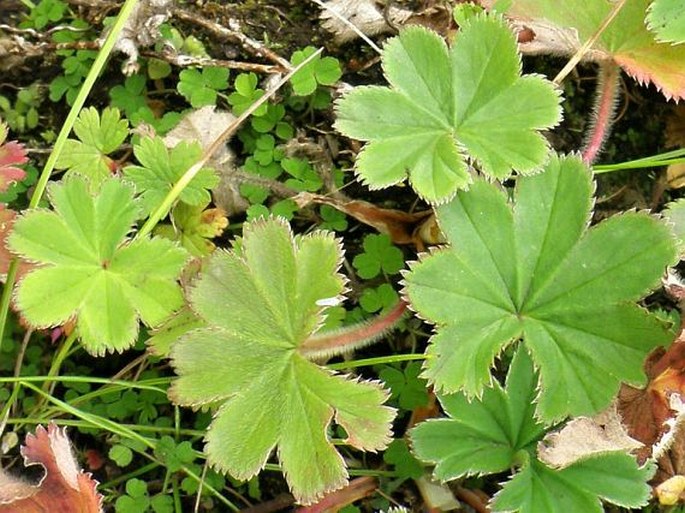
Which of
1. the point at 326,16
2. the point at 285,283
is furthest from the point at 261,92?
the point at 285,283

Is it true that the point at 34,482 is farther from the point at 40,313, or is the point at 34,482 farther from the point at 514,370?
the point at 514,370

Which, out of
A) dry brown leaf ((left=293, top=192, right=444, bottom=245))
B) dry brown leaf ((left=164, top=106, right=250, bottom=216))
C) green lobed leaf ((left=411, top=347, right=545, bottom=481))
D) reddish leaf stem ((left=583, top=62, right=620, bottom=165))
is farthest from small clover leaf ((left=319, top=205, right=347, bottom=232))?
Answer: reddish leaf stem ((left=583, top=62, right=620, bottom=165))

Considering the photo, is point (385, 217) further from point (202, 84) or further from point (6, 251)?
point (6, 251)

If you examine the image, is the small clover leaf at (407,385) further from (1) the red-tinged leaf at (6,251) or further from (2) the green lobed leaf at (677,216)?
(1) the red-tinged leaf at (6,251)

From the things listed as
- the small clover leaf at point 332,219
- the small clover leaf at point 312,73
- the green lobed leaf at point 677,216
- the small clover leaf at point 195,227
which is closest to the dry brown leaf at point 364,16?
the small clover leaf at point 312,73

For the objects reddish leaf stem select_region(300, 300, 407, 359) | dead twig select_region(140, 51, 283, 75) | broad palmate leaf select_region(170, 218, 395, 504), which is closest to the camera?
broad palmate leaf select_region(170, 218, 395, 504)

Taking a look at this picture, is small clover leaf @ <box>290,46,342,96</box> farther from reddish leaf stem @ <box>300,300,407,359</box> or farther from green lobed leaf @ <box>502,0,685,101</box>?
reddish leaf stem @ <box>300,300,407,359</box>
